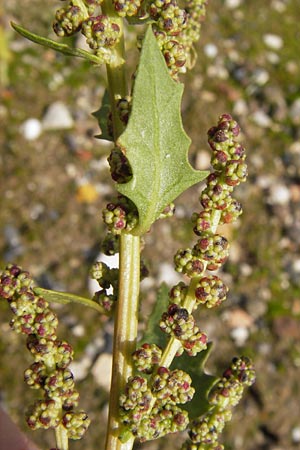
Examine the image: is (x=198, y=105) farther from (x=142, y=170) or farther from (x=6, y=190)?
(x=142, y=170)

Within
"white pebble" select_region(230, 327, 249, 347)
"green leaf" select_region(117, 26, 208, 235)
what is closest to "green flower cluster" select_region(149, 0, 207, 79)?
"green leaf" select_region(117, 26, 208, 235)

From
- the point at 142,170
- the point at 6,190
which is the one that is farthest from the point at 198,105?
the point at 142,170

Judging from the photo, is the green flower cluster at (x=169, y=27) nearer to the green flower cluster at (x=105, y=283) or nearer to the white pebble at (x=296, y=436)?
the green flower cluster at (x=105, y=283)

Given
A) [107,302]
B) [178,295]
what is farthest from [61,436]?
[178,295]

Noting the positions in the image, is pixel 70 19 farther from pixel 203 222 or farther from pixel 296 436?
pixel 296 436

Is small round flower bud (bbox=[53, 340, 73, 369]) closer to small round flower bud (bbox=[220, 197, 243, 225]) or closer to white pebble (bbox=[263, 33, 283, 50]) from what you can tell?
small round flower bud (bbox=[220, 197, 243, 225])
